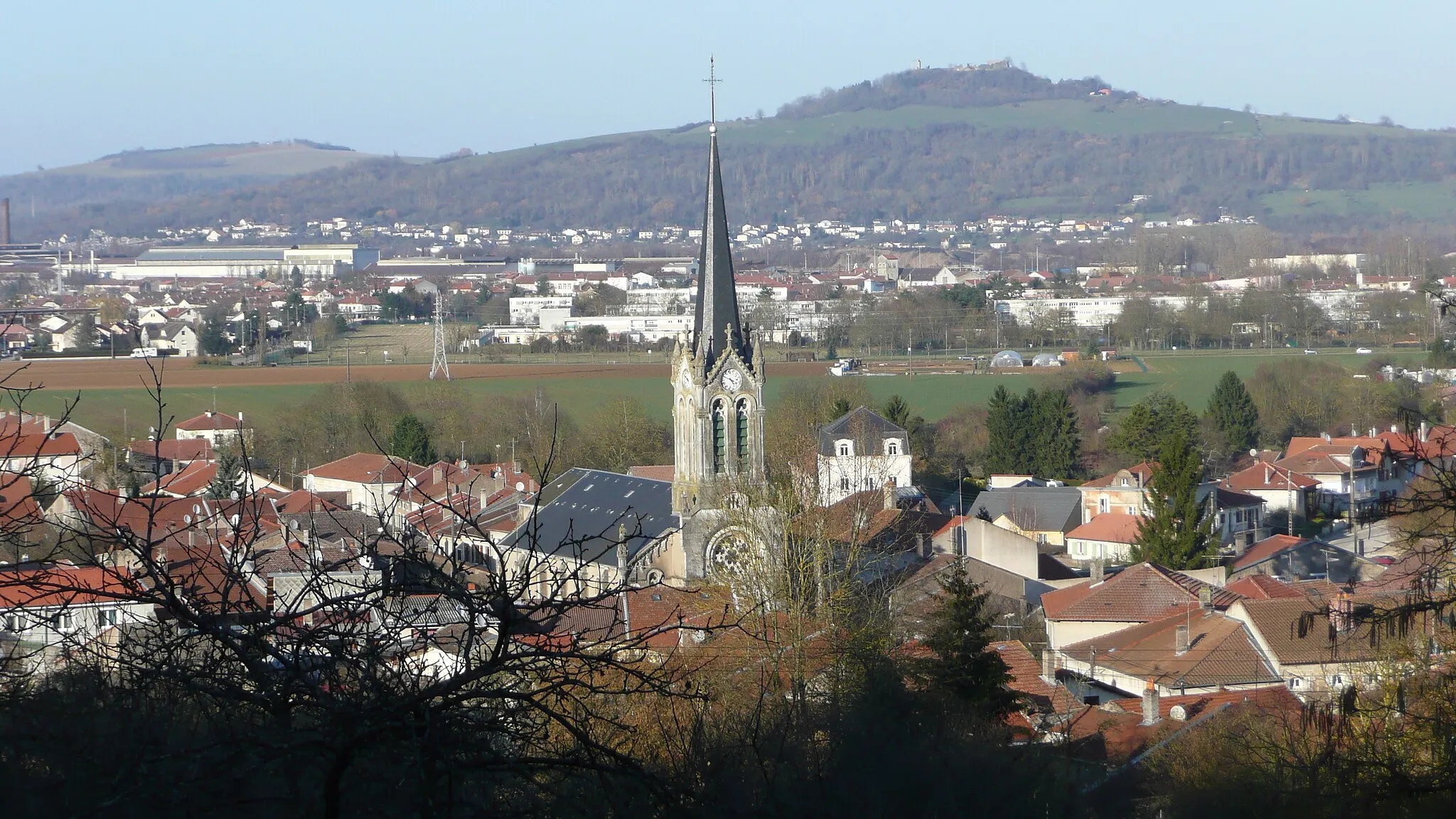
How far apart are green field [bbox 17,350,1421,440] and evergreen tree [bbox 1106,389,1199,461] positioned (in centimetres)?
759

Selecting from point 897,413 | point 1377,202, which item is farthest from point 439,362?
point 1377,202

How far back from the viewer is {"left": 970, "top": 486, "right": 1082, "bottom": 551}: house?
33.2 m

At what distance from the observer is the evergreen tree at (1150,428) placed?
3850 cm

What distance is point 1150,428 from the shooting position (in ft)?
129

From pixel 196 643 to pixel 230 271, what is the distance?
442 ft

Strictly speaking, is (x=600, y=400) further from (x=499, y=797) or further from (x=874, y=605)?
(x=499, y=797)

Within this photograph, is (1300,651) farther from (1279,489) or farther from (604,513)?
(1279,489)

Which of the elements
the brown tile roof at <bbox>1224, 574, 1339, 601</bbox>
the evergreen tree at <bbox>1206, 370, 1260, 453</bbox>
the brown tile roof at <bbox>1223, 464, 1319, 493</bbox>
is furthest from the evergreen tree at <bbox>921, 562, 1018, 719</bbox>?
the evergreen tree at <bbox>1206, 370, 1260, 453</bbox>

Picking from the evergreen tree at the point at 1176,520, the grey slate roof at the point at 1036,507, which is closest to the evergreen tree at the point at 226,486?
the evergreen tree at the point at 1176,520

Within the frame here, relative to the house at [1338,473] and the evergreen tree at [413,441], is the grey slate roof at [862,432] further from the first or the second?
the evergreen tree at [413,441]

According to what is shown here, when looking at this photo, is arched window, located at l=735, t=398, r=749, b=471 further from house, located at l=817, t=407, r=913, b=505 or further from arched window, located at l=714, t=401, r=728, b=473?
house, located at l=817, t=407, r=913, b=505

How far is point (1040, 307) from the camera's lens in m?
76.6

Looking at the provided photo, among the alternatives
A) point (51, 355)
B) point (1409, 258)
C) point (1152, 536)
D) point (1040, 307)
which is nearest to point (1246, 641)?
point (1152, 536)

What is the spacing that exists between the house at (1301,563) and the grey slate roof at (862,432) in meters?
8.73
